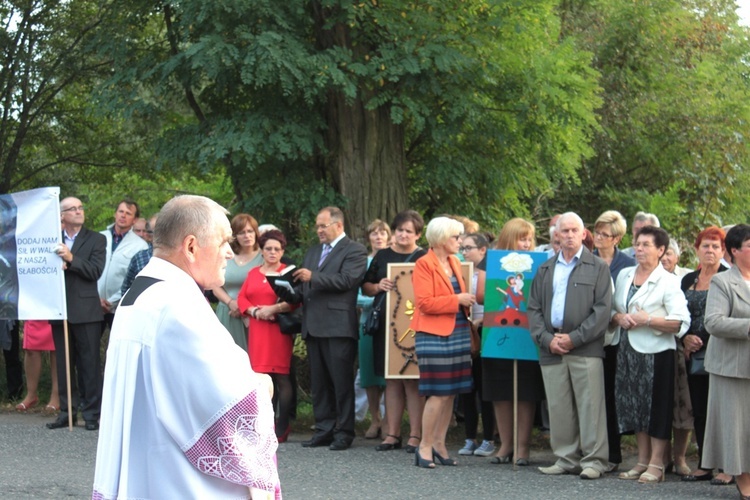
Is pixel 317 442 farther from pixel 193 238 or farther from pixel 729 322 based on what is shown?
pixel 193 238

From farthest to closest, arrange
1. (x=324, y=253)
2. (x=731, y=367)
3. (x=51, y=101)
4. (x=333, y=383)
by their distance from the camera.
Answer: (x=51, y=101) < (x=324, y=253) < (x=333, y=383) < (x=731, y=367)

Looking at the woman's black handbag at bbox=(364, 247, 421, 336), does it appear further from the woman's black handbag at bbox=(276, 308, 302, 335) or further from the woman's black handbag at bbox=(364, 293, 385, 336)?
the woman's black handbag at bbox=(276, 308, 302, 335)

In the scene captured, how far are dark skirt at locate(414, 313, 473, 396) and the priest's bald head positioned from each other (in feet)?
19.1

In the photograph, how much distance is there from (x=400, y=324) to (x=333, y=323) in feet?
2.18

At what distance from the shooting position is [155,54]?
14.1 m

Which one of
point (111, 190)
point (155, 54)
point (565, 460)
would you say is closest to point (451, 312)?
point (565, 460)

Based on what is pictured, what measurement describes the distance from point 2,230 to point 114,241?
1281 millimetres

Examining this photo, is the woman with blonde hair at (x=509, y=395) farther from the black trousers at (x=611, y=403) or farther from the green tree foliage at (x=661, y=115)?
the green tree foliage at (x=661, y=115)

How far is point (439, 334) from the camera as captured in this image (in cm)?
930

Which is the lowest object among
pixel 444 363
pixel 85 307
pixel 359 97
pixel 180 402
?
pixel 444 363

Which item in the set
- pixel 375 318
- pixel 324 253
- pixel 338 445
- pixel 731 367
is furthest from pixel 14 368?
pixel 731 367

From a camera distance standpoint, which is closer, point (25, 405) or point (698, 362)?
point (698, 362)

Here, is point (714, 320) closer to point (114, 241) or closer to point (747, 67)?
point (114, 241)

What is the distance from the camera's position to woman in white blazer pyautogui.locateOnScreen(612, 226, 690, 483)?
8.52 metres
